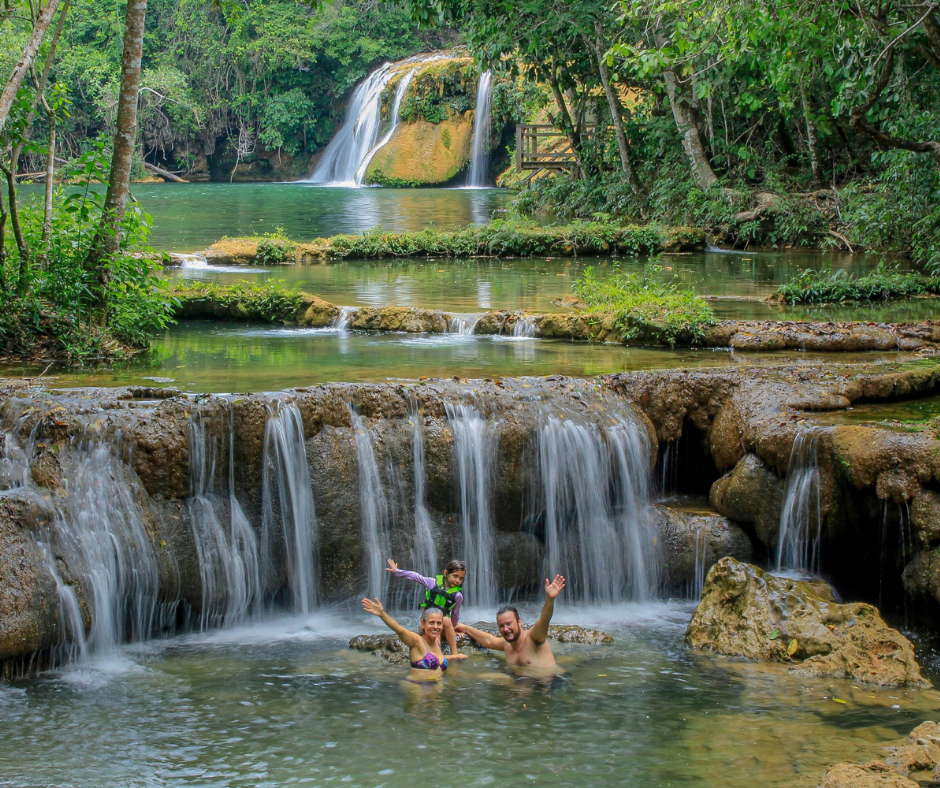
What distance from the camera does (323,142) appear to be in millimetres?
54719

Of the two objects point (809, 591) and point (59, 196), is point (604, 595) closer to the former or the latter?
point (809, 591)

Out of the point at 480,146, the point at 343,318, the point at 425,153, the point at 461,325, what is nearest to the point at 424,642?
the point at 461,325

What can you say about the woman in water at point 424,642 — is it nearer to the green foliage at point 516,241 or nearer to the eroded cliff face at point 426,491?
the eroded cliff face at point 426,491

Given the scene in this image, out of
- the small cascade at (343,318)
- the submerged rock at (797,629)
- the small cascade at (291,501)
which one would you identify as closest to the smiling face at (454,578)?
the small cascade at (291,501)

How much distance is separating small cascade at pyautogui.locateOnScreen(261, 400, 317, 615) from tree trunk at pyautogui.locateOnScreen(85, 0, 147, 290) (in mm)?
3507

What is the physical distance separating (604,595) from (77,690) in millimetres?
4022

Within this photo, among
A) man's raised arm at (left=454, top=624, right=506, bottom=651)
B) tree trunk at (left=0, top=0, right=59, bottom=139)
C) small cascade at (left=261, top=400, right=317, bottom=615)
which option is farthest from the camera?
tree trunk at (left=0, top=0, right=59, bottom=139)

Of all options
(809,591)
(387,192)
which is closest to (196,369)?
(809,591)

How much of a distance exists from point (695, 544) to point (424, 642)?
8.91ft

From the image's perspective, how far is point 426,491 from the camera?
26.4ft

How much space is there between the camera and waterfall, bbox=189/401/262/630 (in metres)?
7.41

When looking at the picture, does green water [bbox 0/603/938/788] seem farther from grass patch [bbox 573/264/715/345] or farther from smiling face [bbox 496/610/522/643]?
grass patch [bbox 573/264/715/345]

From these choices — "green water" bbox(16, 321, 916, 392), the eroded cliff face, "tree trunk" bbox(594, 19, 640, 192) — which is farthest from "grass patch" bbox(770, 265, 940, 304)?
"tree trunk" bbox(594, 19, 640, 192)

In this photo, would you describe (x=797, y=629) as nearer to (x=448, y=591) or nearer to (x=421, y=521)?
(x=448, y=591)
